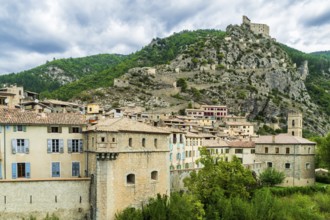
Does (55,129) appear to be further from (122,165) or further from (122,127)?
(122,165)

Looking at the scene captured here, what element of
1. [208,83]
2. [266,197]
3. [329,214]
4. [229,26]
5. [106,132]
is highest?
[229,26]

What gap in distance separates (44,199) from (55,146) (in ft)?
16.4

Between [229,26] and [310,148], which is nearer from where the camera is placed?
[310,148]

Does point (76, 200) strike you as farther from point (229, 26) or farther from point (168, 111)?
point (229, 26)

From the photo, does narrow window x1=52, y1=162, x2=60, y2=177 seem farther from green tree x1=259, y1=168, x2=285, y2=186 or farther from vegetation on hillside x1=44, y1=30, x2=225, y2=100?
vegetation on hillside x1=44, y1=30, x2=225, y2=100

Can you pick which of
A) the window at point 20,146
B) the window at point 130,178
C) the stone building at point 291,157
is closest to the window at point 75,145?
the window at point 20,146

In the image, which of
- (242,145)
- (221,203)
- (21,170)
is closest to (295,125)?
(242,145)

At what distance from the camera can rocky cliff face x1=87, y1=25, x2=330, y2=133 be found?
445 ft

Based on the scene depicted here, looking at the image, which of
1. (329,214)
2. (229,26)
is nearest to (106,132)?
(329,214)

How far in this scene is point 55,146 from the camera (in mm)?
33594

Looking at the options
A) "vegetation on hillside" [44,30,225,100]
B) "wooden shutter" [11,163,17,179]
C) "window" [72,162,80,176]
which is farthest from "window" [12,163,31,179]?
"vegetation on hillside" [44,30,225,100]

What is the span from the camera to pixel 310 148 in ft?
191

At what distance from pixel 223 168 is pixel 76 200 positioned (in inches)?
672

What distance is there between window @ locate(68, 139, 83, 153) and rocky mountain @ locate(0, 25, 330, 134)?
264 ft
